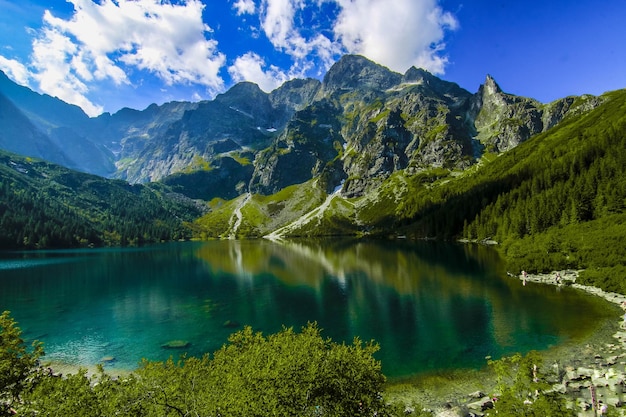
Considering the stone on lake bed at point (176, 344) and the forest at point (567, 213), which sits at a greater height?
the forest at point (567, 213)

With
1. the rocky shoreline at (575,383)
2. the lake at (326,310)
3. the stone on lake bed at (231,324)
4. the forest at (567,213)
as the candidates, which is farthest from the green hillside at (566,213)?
the stone on lake bed at (231,324)

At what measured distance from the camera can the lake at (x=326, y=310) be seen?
44.8 meters

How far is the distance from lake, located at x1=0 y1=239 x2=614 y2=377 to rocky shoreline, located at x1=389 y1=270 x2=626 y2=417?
9.50 feet

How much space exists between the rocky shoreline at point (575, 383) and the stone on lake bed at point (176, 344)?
31421 mm

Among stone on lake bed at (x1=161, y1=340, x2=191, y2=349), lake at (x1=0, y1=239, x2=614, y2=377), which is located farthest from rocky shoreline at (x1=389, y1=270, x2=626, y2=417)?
stone on lake bed at (x1=161, y1=340, x2=191, y2=349)

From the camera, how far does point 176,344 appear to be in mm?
49594

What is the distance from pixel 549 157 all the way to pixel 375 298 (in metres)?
182

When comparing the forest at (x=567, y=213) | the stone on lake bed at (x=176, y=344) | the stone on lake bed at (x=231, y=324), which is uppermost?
the forest at (x=567, y=213)

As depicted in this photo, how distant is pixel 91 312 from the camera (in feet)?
230

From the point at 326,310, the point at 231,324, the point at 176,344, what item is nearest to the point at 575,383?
the point at 326,310

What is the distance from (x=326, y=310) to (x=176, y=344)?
26.5 m

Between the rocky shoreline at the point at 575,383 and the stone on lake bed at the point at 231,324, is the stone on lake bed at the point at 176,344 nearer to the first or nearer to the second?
the stone on lake bed at the point at 231,324

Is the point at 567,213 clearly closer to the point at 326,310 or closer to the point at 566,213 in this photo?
the point at 566,213

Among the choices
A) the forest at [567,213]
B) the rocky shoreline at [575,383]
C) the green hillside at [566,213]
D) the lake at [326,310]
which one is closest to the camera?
the rocky shoreline at [575,383]
